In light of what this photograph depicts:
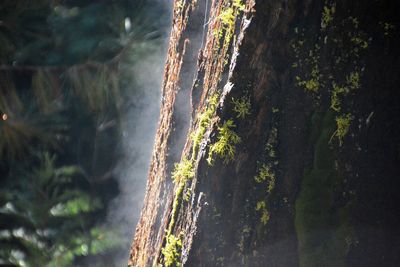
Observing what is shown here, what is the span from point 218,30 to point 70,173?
244 cm

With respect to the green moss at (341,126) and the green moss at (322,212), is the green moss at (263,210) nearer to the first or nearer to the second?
the green moss at (322,212)

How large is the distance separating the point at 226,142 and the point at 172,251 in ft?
1.09

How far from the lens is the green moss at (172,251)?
1.50 m

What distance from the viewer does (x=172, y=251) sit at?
4.98 feet

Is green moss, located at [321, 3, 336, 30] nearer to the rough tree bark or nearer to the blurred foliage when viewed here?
the rough tree bark

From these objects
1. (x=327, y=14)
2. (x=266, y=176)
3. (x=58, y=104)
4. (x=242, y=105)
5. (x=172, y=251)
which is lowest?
(x=172, y=251)

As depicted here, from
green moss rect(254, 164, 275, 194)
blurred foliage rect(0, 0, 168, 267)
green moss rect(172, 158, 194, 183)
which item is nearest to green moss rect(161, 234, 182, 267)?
green moss rect(172, 158, 194, 183)

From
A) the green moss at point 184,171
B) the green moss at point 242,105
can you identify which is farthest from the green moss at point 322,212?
the green moss at point 184,171

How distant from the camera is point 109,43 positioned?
3.47m

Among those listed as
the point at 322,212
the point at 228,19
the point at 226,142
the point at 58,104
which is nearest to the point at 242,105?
the point at 226,142

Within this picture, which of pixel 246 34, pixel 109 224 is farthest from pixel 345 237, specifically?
pixel 109 224

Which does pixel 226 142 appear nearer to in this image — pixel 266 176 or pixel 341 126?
pixel 266 176

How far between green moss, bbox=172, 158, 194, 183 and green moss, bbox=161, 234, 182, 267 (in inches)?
6.0

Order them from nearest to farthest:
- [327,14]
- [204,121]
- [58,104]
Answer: [327,14] → [204,121] → [58,104]
